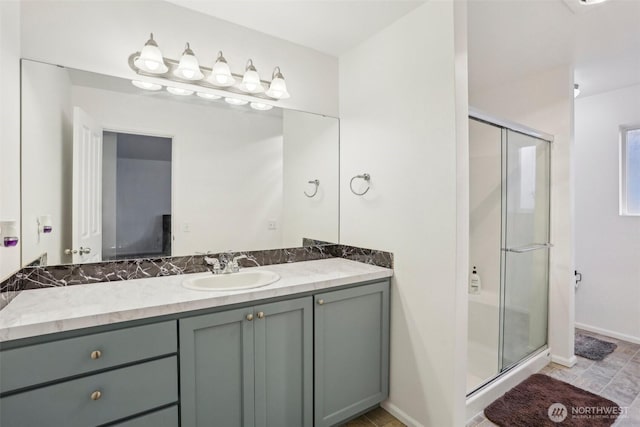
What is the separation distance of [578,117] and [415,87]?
270 cm

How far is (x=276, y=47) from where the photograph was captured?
7.06 ft

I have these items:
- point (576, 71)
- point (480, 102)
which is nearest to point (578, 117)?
point (576, 71)

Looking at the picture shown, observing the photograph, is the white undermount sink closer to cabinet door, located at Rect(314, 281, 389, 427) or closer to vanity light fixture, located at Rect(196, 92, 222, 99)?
cabinet door, located at Rect(314, 281, 389, 427)

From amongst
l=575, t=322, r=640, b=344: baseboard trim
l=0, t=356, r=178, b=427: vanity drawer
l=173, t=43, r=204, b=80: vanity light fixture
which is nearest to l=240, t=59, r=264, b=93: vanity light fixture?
l=173, t=43, r=204, b=80: vanity light fixture

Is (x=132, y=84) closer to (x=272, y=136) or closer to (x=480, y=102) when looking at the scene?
(x=272, y=136)

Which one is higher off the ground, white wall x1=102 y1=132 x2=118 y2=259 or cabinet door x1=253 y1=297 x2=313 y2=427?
white wall x1=102 y1=132 x2=118 y2=259

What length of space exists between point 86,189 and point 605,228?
14.4 ft

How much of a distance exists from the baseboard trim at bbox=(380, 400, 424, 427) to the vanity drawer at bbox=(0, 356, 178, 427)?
52.0 inches

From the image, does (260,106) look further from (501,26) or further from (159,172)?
(501,26)

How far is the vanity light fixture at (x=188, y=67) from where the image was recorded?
1.74 metres

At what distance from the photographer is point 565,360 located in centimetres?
256

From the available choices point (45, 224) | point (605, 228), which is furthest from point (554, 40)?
point (45, 224)

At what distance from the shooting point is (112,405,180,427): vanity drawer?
1.19m

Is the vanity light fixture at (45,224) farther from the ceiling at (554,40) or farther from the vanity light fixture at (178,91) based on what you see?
the ceiling at (554,40)
